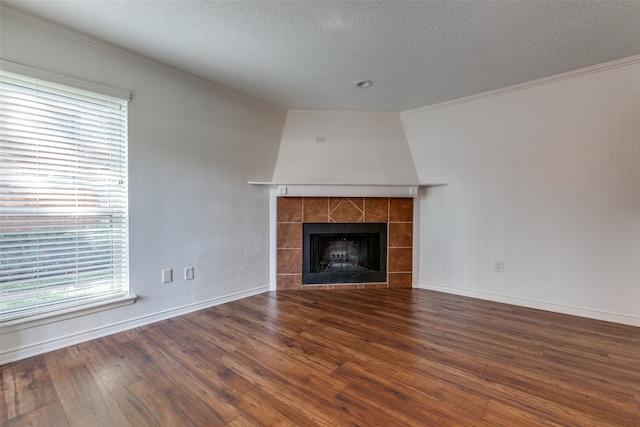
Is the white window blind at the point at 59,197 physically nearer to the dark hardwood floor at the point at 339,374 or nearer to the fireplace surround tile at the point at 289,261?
the dark hardwood floor at the point at 339,374

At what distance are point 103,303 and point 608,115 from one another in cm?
453

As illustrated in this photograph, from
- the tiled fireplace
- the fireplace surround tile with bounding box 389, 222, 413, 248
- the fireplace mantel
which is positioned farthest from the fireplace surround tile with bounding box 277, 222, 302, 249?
the fireplace surround tile with bounding box 389, 222, 413, 248

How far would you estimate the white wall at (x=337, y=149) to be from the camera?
11.4 ft

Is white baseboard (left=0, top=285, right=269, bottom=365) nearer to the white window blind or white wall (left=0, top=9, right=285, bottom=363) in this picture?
white wall (left=0, top=9, right=285, bottom=363)

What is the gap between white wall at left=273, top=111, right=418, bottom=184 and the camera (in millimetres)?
3484

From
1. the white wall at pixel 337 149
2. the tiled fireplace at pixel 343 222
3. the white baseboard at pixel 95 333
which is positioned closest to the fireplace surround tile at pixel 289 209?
the tiled fireplace at pixel 343 222

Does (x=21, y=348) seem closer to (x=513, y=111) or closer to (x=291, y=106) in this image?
(x=291, y=106)

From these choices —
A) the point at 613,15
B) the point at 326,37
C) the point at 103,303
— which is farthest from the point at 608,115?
the point at 103,303

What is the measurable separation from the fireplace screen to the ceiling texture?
1.71 m

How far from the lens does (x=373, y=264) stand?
3746mm

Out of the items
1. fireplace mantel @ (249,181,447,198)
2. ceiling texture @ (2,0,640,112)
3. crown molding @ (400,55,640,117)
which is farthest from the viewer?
fireplace mantel @ (249,181,447,198)

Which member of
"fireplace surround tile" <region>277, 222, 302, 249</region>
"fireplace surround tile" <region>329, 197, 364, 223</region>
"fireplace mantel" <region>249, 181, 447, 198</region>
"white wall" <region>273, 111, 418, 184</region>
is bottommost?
"fireplace surround tile" <region>277, 222, 302, 249</region>

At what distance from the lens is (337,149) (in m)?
3.51

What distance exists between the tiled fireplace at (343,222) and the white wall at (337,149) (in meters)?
0.29
